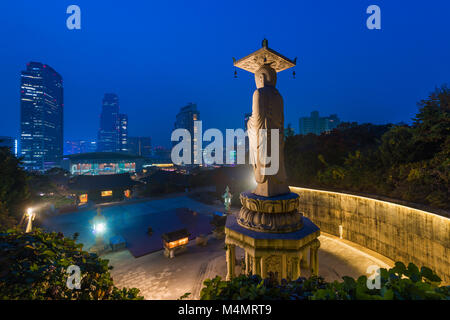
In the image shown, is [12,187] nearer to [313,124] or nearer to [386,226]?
[386,226]

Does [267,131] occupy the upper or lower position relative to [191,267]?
upper

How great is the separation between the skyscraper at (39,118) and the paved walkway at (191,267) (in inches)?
4804

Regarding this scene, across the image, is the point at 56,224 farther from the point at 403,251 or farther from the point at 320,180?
the point at 403,251

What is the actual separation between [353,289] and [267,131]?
19.3ft

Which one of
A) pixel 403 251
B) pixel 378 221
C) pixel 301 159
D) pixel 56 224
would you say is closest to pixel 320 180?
pixel 301 159

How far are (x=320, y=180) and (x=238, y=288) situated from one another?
43.2 feet

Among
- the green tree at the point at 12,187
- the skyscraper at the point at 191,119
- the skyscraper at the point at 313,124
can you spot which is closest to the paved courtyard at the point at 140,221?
the green tree at the point at 12,187

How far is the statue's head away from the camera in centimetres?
757

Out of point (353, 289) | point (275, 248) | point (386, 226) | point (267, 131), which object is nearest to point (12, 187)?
point (267, 131)

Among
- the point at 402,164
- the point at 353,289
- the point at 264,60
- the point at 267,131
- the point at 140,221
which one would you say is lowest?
the point at 140,221

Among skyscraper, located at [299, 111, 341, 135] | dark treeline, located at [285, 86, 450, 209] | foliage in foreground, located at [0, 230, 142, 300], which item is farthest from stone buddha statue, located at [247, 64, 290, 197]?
skyscraper, located at [299, 111, 341, 135]

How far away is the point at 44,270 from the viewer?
2.27m

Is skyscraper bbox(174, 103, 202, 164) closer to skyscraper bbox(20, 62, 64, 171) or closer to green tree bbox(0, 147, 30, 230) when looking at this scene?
skyscraper bbox(20, 62, 64, 171)

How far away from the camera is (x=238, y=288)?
7.61ft
